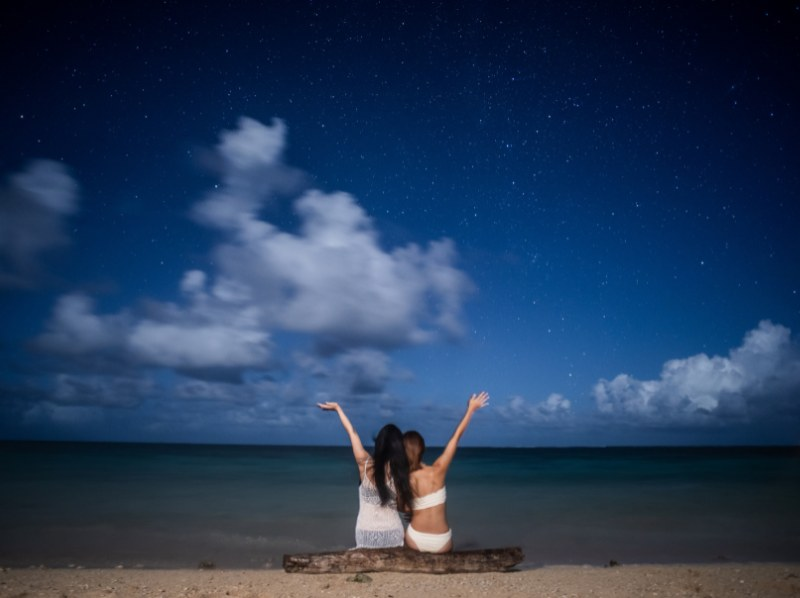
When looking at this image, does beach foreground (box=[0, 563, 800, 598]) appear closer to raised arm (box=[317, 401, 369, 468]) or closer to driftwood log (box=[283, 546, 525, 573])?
driftwood log (box=[283, 546, 525, 573])

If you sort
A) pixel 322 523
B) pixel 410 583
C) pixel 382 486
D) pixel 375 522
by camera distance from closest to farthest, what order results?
pixel 410 583, pixel 382 486, pixel 375 522, pixel 322 523

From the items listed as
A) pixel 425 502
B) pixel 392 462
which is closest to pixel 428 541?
pixel 425 502

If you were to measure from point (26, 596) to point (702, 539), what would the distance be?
1067 centimetres

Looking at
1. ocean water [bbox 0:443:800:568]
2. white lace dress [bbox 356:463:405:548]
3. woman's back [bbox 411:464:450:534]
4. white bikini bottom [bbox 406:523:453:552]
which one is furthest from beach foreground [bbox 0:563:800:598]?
ocean water [bbox 0:443:800:568]

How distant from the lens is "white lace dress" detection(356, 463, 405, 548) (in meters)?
5.57

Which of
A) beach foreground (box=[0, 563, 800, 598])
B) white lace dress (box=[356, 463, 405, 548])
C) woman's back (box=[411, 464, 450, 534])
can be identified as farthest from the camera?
white lace dress (box=[356, 463, 405, 548])

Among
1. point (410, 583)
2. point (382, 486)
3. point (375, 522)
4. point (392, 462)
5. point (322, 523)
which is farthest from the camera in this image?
point (322, 523)

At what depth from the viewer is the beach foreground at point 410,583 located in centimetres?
494

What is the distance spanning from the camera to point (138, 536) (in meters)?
9.70

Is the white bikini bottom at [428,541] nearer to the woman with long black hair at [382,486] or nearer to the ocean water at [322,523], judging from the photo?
the woman with long black hair at [382,486]

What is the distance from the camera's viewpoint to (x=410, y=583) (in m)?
5.10

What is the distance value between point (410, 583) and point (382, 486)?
3.06 feet

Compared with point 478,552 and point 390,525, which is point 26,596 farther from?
point 478,552

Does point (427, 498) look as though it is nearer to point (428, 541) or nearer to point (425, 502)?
point (425, 502)
